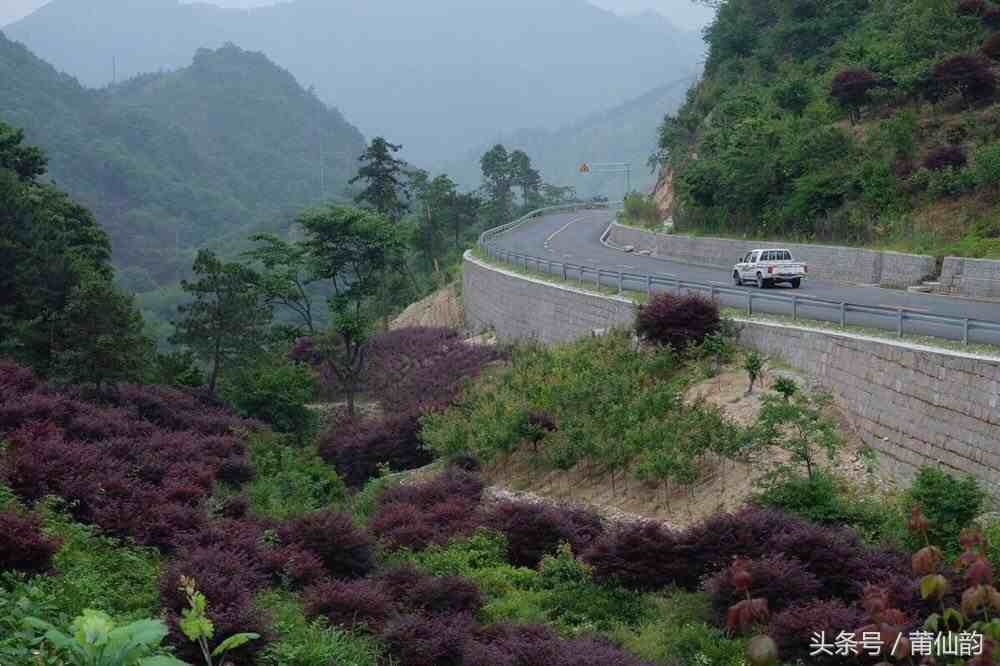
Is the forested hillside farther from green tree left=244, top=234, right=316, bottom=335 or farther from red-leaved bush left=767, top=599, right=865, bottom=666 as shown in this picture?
red-leaved bush left=767, top=599, right=865, bottom=666

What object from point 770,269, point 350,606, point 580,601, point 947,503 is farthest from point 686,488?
point 770,269

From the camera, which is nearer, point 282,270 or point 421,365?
point 421,365

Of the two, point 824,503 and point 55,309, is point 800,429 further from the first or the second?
point 55,309

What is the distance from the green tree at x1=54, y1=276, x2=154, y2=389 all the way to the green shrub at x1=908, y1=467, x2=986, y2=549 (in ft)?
56.2

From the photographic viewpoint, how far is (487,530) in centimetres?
1528

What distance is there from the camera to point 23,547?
9.73 meters

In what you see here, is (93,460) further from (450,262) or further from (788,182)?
(450,262)

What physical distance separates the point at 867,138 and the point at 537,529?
2476cm

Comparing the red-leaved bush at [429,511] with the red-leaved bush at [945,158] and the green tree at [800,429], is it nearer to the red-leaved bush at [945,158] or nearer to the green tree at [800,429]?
the green tree at [800,429]

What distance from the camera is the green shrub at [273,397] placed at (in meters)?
29.8

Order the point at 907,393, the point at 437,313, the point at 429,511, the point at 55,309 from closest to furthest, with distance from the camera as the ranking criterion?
1. the point at 907,393
2. the point at 429,511
3. the point at 55,309
4. the point at 437,313

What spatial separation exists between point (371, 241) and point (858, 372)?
2477 cm

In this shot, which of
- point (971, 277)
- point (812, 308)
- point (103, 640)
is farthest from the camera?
point (971, 277)

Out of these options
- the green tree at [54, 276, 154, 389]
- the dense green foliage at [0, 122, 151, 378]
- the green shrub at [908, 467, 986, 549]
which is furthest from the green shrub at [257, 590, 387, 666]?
the dense green foliage at [0, 122, 151, 378]
